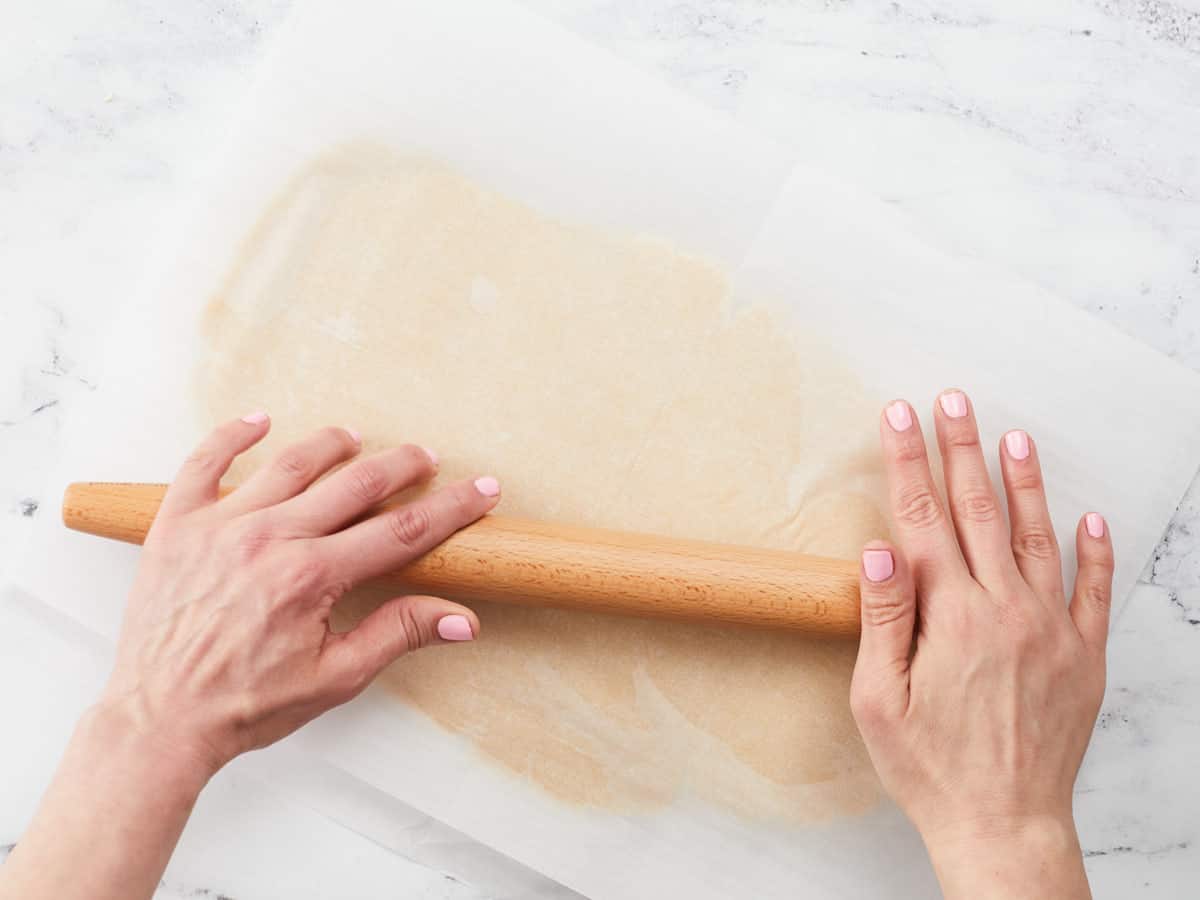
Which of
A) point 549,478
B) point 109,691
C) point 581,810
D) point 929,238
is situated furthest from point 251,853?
point 929,238

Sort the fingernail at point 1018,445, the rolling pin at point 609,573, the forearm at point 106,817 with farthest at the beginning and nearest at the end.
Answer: the fingernail at point 1018,445 < the rolling pin at point 609,573 < the forearm at point 106,817

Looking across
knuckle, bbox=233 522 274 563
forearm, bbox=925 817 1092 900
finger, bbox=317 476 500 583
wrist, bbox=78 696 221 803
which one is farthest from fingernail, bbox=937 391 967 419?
wrist, bbox=78 696 221 803

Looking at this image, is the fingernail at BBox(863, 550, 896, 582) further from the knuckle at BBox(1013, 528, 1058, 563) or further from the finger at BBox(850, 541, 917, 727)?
the knuckle at BBox(1013, 528, 1058, 563)

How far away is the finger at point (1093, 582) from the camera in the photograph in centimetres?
113

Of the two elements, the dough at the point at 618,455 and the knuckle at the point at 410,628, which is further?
the dough at the point at 618,455

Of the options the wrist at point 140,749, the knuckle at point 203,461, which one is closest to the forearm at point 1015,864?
the wrist at point 140,749

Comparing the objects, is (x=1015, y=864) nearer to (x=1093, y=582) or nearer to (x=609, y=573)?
(x=1093, y=582)

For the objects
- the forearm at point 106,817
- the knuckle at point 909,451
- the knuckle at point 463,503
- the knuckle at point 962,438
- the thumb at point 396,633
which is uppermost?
the knuckle at point 962,438

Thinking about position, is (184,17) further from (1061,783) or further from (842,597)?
(1061,783)

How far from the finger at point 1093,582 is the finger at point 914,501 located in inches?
7.2

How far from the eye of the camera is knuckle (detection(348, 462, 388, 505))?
3.47ft

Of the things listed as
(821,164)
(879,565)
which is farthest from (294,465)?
(821,164)

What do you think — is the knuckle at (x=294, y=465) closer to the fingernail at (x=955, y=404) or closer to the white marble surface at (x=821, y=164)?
the white marble surface at (x=821, y=164)

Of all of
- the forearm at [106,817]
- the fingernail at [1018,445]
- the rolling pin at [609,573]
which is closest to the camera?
the forearm at [106,817]
